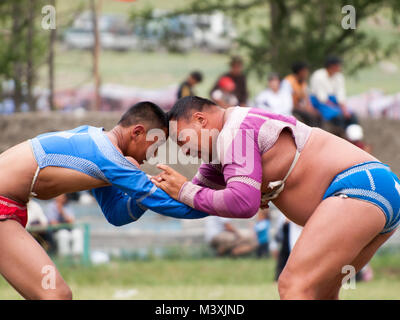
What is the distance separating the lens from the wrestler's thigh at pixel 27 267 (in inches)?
174

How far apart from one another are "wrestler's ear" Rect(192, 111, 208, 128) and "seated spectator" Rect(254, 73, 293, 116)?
664 centimetres

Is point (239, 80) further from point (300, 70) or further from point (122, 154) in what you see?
point (122, 154)

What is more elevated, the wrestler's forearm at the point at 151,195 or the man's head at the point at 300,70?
the man's head at the point at 300,70

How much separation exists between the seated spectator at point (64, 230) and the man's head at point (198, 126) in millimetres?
6097

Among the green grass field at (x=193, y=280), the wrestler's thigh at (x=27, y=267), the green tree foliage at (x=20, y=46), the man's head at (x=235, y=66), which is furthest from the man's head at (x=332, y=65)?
the wrestler's thigh at (x=27, y=267)

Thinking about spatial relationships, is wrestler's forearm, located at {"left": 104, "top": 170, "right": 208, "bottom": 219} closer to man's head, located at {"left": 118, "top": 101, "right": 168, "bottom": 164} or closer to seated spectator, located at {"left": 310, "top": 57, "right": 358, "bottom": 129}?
man's head, located at {"left": 118, "top": 101, "right": 168, "bottom": 164}

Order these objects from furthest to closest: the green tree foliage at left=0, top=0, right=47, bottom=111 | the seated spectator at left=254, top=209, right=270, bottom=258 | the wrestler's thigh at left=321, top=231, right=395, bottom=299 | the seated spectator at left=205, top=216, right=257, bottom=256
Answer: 1. the green tree foliage at left=0, top=0, right=47, bottom=111
2. the seated spectator at left=205, top=216, right=257, bottom=256
3. the seated spectator at left=254, top=209, right=270, bottom=258
4. the wrestler's thigh at left=321, top=231, right=395, bottom=299

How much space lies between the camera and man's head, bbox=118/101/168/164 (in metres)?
4.61

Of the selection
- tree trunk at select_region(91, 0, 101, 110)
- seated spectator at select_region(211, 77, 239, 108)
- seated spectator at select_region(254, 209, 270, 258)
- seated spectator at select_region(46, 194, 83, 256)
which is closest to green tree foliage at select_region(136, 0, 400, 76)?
tree trunk at select_region(91, 0, 101, 110)

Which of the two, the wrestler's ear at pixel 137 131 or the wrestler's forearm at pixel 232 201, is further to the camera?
the wrestler's ear at pixel 137 131

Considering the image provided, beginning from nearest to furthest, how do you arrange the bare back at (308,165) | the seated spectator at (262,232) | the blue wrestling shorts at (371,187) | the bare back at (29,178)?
the blue wrestling shorts at (371,187) → the bare back at (308,165) → the bare back at (29,178) → the seated spectator at (262,232)

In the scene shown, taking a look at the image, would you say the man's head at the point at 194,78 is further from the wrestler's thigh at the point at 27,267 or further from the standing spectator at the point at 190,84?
the wrestler's thigh at the point at 27,267

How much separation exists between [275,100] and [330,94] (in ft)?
2.77

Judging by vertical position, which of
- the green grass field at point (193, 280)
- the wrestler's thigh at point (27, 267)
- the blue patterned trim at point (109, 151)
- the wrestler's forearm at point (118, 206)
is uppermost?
the blue patterned trim at point (109, 151)
